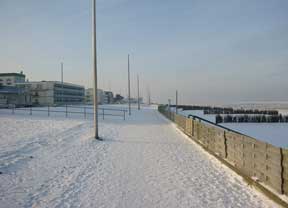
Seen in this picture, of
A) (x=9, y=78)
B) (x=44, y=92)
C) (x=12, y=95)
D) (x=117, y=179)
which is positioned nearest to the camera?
(x=117, y=179)

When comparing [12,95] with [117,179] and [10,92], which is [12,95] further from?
[117,179]

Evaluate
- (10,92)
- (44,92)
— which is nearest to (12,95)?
(10,92)

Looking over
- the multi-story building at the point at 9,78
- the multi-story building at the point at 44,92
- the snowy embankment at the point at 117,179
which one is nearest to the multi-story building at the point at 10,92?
the multi-story building at the point at 9,78

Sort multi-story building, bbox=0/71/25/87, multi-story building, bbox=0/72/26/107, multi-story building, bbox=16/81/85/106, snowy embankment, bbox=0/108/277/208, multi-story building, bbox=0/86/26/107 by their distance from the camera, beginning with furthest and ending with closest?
multi-story building, bbox=0/71/25/87
multi-story building, bbox=16/81/85/106
multi-story building, bbox=0/86/26/107
multi-story building, bbox=0/72/26/107
snowy embankment, bbox=0/108/277/208

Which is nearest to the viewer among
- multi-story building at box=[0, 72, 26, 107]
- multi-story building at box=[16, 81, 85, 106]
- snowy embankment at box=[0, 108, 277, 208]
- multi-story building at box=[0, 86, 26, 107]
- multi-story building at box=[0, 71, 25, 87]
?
snowy embankment at box=[0, 108, 277, 208]

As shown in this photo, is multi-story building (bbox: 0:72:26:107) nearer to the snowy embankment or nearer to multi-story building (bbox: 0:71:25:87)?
multi-story building (bbox: 0:71:25:87)

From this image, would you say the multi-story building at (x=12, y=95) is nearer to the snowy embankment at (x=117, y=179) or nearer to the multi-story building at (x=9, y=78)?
the multi-story building at (x=9, y=78)

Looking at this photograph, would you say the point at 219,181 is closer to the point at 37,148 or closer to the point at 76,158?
the point at 76,158

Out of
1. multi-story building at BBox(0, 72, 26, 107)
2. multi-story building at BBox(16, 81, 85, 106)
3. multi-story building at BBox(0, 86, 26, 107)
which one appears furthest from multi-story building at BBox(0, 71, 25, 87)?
multi-story building at BBox(0, 86, 26, 107)

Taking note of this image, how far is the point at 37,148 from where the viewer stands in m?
10.9

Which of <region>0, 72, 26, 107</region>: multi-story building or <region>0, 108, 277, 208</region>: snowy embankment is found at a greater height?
<region>0, 72, 26, 107</region>: multi-story building

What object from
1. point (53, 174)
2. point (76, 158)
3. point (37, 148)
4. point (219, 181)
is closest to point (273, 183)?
point (219, 181)

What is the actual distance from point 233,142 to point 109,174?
3.89 meters

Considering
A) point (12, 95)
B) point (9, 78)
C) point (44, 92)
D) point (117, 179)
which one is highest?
point (9, 78)
